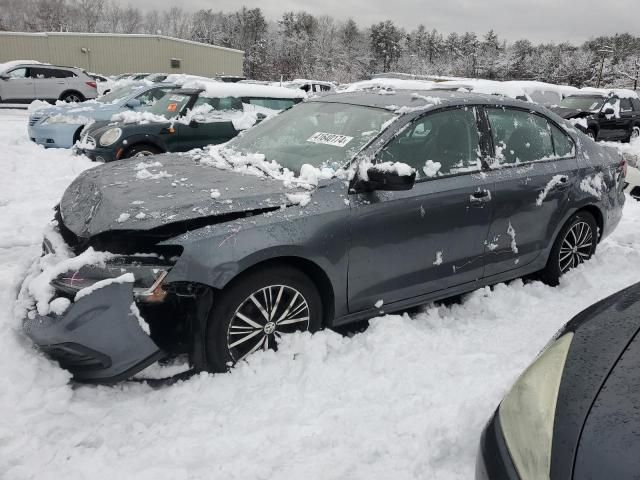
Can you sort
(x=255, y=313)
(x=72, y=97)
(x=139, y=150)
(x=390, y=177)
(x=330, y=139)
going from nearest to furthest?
(x=255, y=313), (x=390, y=177), (x=330, y=139), (x=139, y=150), (x=72, y=97)

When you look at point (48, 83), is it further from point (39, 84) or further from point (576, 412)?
point (576, 412)

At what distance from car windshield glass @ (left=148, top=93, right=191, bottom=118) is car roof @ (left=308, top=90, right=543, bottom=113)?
4.87 m

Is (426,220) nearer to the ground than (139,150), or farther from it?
farther from it

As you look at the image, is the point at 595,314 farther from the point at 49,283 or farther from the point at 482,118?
the point at 49,283

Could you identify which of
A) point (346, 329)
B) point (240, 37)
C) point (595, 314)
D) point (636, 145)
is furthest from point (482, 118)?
point (240, 37)

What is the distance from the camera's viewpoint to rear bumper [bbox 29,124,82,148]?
9.93m

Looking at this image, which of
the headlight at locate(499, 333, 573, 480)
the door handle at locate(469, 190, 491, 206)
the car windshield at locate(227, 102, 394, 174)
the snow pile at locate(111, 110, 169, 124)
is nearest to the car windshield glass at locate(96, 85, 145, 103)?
the snow pile at locate(111, 110, 169, 124)

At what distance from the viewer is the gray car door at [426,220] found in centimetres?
326

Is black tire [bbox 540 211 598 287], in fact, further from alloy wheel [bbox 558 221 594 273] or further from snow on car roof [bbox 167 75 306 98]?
snow on car roof [bbox 167 75 306 98]

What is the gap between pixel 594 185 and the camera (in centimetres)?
455

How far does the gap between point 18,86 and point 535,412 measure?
21.9 m

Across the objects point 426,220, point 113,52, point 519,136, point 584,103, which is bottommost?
point 426,220

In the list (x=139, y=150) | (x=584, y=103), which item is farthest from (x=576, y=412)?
(x=584, y=103)

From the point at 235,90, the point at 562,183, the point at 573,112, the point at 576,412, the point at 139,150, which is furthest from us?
the point at 573,112
